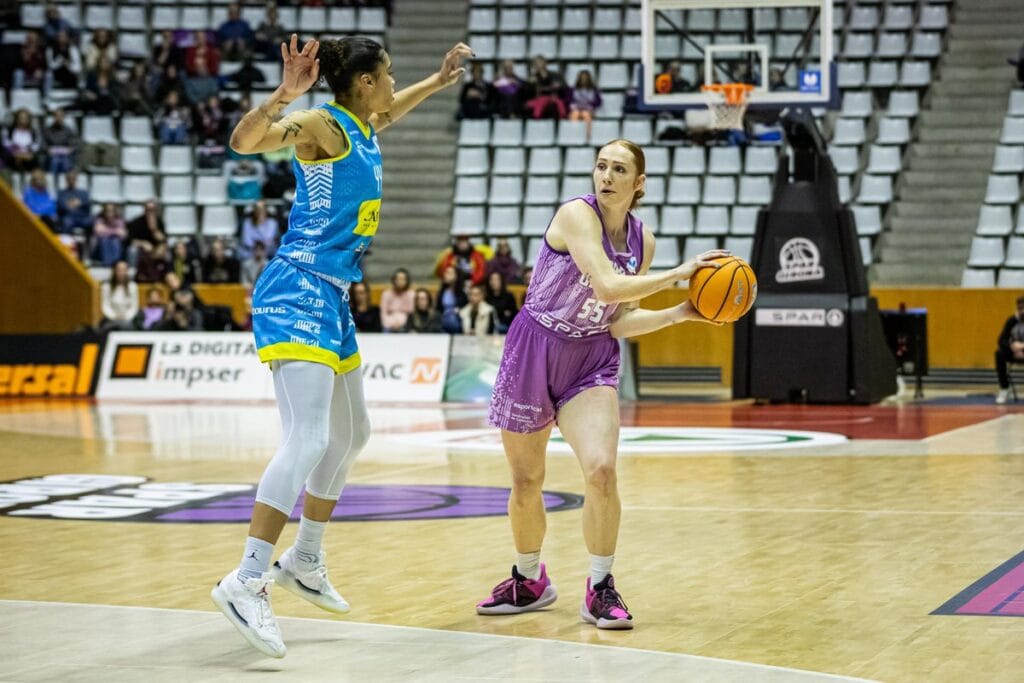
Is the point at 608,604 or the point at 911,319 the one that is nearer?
the point at 608,604

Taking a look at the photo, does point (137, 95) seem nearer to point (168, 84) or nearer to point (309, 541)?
point (168, 84)

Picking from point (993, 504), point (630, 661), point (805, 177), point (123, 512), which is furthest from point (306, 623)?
point (805, 177)

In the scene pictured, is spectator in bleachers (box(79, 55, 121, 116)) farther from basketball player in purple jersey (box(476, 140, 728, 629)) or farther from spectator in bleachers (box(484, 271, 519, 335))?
basketball player in purple jersey (box(476, 140, 728, 629))

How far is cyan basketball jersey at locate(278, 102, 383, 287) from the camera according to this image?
5512 millimetres

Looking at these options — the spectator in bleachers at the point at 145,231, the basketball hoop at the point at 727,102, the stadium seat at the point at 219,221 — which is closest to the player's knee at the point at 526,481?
the basketball hoop at the point at 727,102

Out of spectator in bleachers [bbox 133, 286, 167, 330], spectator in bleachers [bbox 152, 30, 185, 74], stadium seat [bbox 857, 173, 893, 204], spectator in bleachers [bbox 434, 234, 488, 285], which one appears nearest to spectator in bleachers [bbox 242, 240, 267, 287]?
spectator in bleachers [bbox 133, 286, 167, 330]

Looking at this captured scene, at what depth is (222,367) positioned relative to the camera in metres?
18.3

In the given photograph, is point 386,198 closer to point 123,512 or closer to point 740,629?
point 123,512

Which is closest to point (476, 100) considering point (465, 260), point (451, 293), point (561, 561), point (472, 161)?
point (472, 161)

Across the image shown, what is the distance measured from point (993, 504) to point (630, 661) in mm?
4364

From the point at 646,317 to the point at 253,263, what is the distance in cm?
1518

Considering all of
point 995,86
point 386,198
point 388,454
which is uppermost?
point 995,86

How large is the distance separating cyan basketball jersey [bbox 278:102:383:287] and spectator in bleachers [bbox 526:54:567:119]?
16838 mm

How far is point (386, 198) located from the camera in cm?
2306
